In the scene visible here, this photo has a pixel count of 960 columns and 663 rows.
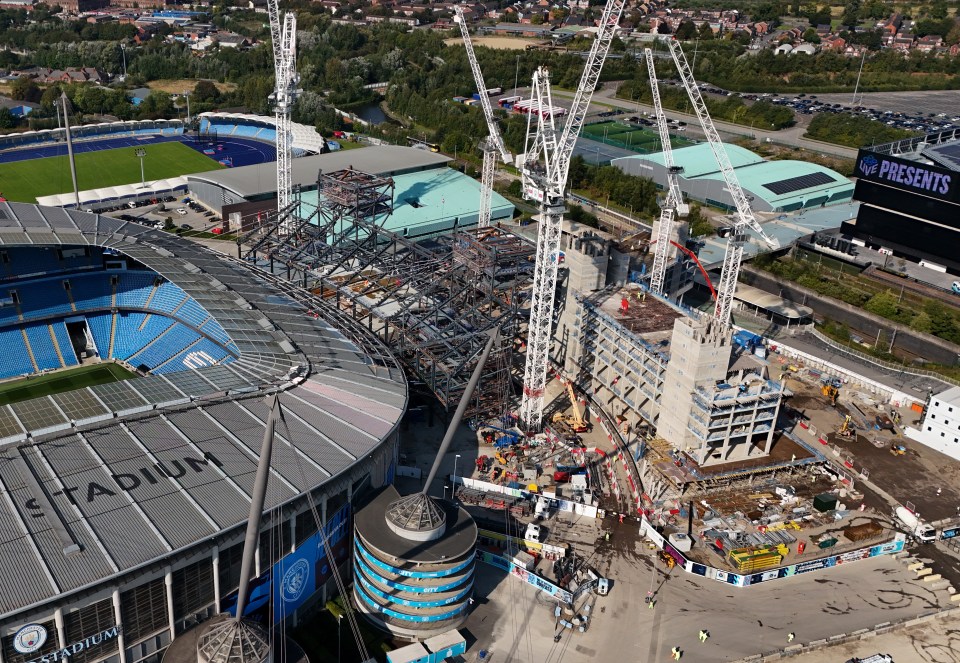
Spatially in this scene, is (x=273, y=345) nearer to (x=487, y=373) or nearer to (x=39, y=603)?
(x=487, y=373)

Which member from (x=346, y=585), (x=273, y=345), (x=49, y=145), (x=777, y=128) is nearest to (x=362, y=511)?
(x=346, y=585)

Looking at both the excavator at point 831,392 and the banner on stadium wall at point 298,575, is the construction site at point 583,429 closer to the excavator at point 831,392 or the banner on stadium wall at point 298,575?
the excavator at point 831,392

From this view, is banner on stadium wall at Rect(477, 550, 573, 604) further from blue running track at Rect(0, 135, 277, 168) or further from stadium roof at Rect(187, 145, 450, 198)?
blue running track at Rect(0, 135, 277, 168)

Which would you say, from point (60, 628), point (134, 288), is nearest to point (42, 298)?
point (134, 288)

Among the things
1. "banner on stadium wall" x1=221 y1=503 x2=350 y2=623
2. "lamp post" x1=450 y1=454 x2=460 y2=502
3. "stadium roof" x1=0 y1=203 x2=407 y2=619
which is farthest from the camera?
"lamp post" x1=450 y1=454 x2=460 y2=502

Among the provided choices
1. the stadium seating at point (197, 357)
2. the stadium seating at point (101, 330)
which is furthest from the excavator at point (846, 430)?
the stadium seating at point (101, 330)

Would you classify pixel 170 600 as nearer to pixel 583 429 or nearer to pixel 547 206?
pixel 547 206

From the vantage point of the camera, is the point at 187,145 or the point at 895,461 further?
the point at 187,145

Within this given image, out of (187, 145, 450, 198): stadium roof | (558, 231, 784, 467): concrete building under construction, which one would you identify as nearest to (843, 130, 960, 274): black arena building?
(558, 231, 784, 467): concrete building under construction
